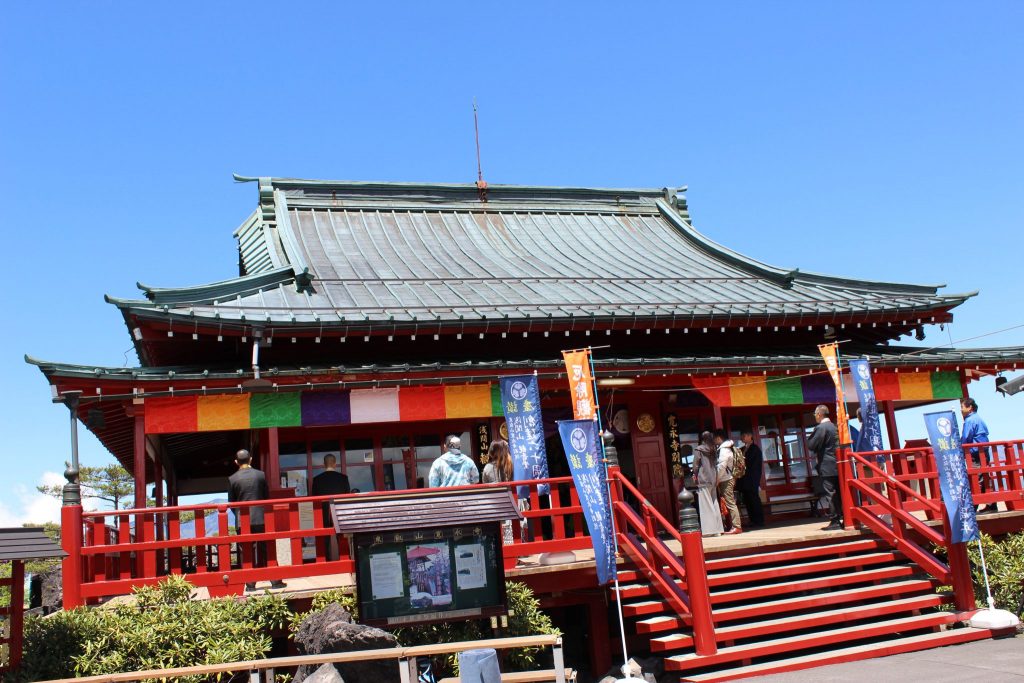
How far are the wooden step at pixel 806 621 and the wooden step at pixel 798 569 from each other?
0.55 metres

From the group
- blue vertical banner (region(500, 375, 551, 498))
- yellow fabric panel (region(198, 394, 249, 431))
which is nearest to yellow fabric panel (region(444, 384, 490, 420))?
blue vertical banner (region(500, 375, 551, 498))

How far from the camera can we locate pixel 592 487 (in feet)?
34.3

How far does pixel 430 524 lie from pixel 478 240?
450 inches

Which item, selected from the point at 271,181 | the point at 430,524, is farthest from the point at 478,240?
the point at 430,524

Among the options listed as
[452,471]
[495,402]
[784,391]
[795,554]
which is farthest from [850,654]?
[784,391]

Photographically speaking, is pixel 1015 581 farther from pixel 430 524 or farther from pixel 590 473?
pixel 430 524

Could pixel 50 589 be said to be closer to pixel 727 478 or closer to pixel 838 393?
pixel 727 478

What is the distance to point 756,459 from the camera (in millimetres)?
15258

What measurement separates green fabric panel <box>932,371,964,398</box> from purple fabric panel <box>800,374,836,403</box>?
2204mm

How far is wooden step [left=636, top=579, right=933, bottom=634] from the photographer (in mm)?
10242

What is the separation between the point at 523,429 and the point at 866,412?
567cm

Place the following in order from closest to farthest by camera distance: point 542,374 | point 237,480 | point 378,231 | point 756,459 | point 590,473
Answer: point 590,473 < point 237,480 < point 542,374 < point 756,459 < point 378,231

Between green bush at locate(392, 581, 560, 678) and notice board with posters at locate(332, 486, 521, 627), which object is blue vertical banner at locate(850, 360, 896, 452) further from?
notice board with posters at locate(332, 486, 521, 627)

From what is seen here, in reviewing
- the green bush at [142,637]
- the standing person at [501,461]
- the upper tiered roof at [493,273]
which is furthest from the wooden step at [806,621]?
the upper tiered roof at [493,273]
